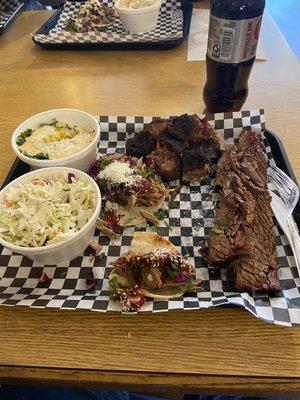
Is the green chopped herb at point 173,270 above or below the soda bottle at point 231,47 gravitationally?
below

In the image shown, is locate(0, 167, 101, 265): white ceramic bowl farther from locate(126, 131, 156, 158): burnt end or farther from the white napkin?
the white napkin

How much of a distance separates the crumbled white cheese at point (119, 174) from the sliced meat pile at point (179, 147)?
0.42ft

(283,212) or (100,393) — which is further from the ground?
(283,212)

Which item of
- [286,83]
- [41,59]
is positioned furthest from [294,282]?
[41,59]

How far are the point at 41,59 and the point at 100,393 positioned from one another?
1.95 meters

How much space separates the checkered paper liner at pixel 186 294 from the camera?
3.15 ft

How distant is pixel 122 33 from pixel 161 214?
5.10ft

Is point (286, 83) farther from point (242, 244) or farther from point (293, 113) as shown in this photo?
point (242, 244)

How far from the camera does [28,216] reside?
1.12 m

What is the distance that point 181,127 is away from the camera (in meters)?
1.46

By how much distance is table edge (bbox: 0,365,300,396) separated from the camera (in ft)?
2.80

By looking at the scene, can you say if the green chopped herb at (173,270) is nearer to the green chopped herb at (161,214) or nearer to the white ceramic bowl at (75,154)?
the green chopped herb at (161,214)

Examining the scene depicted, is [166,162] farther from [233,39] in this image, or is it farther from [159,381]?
[159,381]

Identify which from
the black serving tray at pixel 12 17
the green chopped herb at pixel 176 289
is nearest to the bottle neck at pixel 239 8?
the green chopped herb at pixel 176 289
